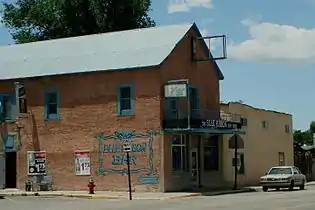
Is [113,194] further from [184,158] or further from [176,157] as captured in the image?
[184,158]

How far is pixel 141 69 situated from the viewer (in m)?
39.7

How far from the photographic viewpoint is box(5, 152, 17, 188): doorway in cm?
4419

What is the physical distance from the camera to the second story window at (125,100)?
39969mm

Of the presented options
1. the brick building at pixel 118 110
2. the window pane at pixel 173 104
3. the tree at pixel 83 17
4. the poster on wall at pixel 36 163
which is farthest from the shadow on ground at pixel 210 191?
the tree at pixel 83 17

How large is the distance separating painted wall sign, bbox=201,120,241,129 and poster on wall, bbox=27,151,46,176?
9.66m

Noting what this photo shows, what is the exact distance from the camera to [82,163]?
41.1m

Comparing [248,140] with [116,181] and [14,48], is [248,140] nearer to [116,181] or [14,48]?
[116,181]

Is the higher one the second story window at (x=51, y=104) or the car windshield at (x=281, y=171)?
the second story window at (x=51, y=104)

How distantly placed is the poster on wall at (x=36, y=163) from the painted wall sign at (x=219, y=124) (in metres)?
9.66

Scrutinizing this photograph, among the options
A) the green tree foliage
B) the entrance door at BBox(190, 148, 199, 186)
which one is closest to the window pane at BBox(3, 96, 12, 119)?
the entrance door at BBox(190, 148, 199, 186)

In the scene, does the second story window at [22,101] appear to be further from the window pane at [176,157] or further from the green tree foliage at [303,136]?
the green tree foliage at [303,136]

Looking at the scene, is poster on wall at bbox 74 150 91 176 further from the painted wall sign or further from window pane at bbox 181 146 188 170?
the painted wall sign

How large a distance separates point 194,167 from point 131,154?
4403 millimetres

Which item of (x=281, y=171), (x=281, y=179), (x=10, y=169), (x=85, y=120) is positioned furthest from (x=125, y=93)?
(x=281, y=171)
